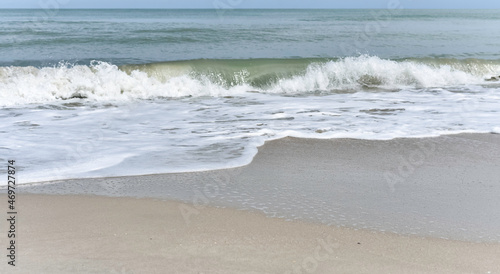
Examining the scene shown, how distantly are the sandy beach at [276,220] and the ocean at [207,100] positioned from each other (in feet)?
2.25

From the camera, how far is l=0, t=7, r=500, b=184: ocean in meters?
5.87

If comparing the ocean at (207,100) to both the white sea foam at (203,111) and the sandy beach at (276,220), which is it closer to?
the white sea foam at (203,111)

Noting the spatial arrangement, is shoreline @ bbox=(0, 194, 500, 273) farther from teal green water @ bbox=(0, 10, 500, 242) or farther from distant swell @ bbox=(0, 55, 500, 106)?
distant swell @ bbox=(0, 55, 500, 106)

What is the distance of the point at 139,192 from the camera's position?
439cm

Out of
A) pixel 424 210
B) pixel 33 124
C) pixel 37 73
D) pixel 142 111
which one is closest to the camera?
pixel 424 210

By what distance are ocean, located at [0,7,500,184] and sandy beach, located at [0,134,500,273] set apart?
69 centimetres

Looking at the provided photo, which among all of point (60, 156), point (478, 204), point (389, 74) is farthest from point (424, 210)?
point (389, 74)

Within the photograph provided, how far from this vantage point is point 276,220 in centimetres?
373

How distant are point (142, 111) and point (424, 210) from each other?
20.6 feet

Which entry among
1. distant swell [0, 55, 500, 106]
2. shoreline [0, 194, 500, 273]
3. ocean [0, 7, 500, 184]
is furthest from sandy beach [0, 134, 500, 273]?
distant swell [0, 55, 500, 106]

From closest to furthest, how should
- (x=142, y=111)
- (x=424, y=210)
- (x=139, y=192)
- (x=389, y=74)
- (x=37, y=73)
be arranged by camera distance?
(x=424, y=210) < (x=139, y=192) < (x=142, y=111) < (x=37, y=73) < (x=389, y=74)

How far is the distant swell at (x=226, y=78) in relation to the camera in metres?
11.1

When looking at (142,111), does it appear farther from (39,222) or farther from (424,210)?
(424,210)

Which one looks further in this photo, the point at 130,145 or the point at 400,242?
the point at 130,145
